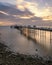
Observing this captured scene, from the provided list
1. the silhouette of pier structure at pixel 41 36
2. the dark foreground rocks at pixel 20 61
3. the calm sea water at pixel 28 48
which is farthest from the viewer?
the silhouette of pier structure at pixel 41 36

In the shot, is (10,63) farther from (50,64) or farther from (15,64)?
(50,64)

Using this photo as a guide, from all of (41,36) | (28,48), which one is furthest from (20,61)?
(41,36)

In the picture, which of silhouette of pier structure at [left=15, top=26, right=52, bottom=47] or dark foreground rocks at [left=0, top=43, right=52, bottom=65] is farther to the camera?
silhouette of pier structure at [left=15, top=26, right=52, bottom=47]

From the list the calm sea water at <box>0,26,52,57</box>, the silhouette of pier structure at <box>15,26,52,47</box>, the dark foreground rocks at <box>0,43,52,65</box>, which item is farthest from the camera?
the silhouette of pier structure at <box>15,26,52,47</box>

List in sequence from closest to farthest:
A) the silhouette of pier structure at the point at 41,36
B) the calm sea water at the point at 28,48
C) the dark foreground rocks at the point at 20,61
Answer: the dark foreground rocks at the point at 20,61 → the calm sea water at the point at 28,48 → the silhouette of pier structure at the point at 41,36

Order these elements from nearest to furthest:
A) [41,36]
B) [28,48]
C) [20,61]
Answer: [20,61] → [28,48] → [41,36]

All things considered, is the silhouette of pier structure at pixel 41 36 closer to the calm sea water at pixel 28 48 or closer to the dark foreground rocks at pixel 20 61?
the calm sea water at pixel 28 48

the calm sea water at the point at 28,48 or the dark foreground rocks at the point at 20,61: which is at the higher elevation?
the dark foreground rocks at the point at 20,61

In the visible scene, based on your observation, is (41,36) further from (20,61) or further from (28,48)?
(20,61)

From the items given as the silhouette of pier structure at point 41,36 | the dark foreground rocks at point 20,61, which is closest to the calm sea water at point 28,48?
the silhouette of pier structure at point 41,36

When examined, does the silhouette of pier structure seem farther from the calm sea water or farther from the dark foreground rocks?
the dark foreground rocks

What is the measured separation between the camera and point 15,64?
36.1 feet

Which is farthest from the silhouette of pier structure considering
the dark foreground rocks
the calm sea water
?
the dark foreground rocks

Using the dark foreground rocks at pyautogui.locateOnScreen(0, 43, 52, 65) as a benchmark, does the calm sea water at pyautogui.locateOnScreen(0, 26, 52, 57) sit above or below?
below
